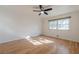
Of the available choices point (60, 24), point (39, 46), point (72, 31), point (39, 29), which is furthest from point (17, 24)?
point (72, 31)

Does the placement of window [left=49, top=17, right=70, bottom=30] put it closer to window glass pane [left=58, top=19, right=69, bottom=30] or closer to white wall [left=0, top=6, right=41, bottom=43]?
window glass pane [left=58, top=19, right=69, bottom=30]

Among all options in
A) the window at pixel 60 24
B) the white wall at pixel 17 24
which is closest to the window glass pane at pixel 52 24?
the window at pixel 60 24

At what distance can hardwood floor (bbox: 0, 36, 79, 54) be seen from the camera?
4.35 ft

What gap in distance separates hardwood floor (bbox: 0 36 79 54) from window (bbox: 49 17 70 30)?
230mm

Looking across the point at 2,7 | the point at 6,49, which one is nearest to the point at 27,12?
the point at 2,7

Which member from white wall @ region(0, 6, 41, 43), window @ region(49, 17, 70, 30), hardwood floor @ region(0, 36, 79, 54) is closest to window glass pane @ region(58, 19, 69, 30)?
window @ region(49, 17, 70, 30)

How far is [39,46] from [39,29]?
0.33 metres

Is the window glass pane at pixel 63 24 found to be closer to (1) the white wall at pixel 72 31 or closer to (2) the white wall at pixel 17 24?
(1) the white wall at pixel 72 31

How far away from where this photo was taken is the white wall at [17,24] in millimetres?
1249

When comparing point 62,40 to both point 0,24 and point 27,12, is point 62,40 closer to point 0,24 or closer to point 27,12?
point 27,12

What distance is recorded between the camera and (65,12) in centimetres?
130

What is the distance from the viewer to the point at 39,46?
4.51 feet

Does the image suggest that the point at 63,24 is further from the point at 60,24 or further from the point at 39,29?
the point at 39,29

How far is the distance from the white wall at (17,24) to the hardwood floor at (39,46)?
109 millimetres
